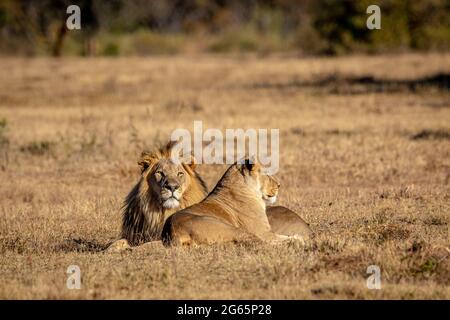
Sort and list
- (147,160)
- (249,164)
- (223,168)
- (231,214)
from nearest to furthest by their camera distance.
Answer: (231,214)
(249,164)
(147,160)
(223,168)

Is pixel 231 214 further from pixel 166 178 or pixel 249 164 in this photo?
pixel 166 178

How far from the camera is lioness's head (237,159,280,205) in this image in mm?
8812

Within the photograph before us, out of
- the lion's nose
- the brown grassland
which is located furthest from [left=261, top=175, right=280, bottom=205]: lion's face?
the lion's nose

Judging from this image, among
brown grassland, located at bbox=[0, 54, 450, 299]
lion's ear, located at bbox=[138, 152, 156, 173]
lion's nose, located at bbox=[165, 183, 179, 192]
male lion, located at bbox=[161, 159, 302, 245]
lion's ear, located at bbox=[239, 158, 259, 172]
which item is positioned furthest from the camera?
lion's ear, located at bbox=[138, 152, 156, 173]

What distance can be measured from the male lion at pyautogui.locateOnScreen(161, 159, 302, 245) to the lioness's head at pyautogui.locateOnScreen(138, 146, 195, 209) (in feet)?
0.90

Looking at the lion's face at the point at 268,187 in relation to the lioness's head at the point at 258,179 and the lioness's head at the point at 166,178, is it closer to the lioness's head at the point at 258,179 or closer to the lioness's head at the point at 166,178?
the lioness's head at the point at 258,179

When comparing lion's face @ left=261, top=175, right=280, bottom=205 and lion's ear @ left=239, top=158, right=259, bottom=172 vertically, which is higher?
lion's ear @ left=239, top=158, right=259, bottom=172

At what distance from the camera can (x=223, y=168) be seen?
46.4 feet

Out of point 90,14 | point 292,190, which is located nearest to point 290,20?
point 90,14

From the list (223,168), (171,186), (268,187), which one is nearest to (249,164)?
(268,187)

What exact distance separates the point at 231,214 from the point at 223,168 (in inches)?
217

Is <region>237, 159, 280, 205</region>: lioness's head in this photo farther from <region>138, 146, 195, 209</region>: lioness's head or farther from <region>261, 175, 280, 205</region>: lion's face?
<region>138, 146, 195, 209</region>: lioness's head
